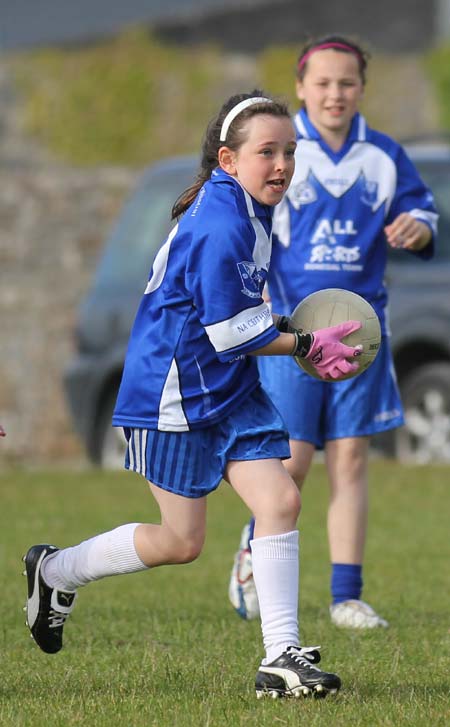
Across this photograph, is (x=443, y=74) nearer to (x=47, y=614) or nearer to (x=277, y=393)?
(x=277, y=393)

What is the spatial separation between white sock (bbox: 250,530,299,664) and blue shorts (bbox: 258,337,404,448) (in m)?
1.54

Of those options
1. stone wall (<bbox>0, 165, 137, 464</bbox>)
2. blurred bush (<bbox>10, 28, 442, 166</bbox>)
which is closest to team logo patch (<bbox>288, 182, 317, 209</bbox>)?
stone wall (<bbox>0, 165, 137, 464</bbox>)

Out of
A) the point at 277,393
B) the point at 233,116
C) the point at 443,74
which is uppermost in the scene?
the point at 443,74

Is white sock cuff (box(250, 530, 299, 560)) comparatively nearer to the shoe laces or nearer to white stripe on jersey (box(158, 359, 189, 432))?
the shoe laces

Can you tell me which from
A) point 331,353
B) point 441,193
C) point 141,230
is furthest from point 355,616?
point 141,230

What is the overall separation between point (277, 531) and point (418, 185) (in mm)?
2100

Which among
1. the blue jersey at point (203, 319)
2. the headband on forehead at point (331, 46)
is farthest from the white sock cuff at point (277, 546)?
the headband on forehead at point (331, 46)

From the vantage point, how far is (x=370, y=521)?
31.6 feet

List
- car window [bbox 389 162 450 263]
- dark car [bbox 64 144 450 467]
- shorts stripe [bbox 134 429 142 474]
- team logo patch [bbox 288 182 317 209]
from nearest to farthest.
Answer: shorts stripe [bbox 134 429 142 474]
team logo patch [bbox 288 182 317 209]
car window [bbox 389 162 450 263]
dark car [bbox 64 144 450 467]

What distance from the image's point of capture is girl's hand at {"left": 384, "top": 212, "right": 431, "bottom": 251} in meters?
6.21

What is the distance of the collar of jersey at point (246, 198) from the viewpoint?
4.88m

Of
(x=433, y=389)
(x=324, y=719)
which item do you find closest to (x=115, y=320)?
(x=433, y=389)

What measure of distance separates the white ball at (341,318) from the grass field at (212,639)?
956 millimetres

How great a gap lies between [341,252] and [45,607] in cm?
185
